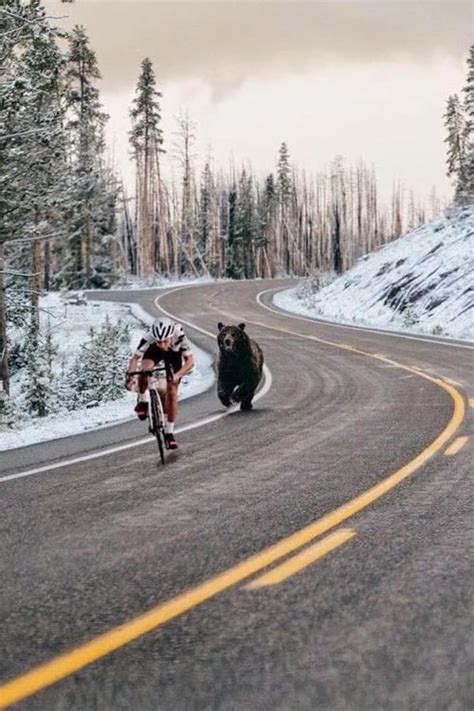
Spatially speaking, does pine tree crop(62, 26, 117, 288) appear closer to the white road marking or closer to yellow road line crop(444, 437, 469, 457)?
the white road marking

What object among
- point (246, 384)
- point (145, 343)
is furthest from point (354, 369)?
point (145, 343)

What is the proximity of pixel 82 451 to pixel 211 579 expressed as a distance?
15.7 ft

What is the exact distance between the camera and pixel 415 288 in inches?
1238

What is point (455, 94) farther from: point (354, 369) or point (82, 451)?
point (82, 451)

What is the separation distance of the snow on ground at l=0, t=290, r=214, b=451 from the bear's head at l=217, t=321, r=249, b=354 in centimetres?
185

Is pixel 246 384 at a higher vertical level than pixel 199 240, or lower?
lower

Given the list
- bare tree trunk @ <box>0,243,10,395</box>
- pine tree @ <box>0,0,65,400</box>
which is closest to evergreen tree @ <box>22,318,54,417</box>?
bare tree trunk @ <box>0,243,10,395</box>

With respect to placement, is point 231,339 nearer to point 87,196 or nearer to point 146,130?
point 87,196

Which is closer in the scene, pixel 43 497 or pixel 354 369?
pixel 43 497

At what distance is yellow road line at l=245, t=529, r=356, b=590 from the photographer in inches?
147

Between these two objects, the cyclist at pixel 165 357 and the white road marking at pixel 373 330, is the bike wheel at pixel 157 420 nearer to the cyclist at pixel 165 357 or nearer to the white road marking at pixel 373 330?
the cyclist at pixel 165 357

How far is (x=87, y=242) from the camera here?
5116 cm

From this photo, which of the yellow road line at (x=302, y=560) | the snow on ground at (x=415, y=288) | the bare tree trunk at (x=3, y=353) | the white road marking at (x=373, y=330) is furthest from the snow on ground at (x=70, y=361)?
the snow on ground at (x=415, y=288)

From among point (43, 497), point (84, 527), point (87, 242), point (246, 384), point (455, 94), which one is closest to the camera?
point (84, 527)
